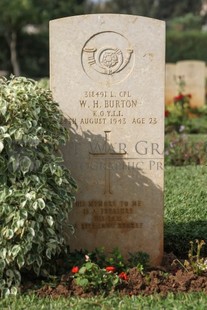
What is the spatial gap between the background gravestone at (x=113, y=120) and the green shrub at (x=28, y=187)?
414mm

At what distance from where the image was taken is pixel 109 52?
5023 mm

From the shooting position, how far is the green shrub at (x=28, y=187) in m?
4.33

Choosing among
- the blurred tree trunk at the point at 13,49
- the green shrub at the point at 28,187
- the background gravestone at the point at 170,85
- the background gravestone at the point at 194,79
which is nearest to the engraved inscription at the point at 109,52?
the green shrub at the point at 28,187

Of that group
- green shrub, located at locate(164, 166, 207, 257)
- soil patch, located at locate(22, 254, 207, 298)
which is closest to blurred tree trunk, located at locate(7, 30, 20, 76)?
green shrub, located at locate(164, 166, 207, 257)

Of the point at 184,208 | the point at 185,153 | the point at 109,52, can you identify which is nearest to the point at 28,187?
the point at 109,52

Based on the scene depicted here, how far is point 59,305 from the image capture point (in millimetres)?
4211

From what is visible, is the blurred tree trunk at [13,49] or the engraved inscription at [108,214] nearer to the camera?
the engraved inscription at [108,214]

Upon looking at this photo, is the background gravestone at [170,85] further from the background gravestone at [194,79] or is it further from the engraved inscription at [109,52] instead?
the engraved inscription at [109,52]

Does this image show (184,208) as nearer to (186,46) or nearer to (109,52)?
(109,52)

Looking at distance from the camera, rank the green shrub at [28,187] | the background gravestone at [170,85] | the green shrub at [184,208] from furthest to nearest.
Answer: the background gravestone at [170,85] → the green shrub at [184,208] → the green shrub at [28,187]

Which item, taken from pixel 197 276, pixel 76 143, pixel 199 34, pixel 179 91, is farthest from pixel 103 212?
pixel 199 34

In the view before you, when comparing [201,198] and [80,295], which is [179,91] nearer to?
[201,198]

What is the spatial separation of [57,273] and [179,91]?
1069cm

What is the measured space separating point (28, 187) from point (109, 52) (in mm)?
1237
